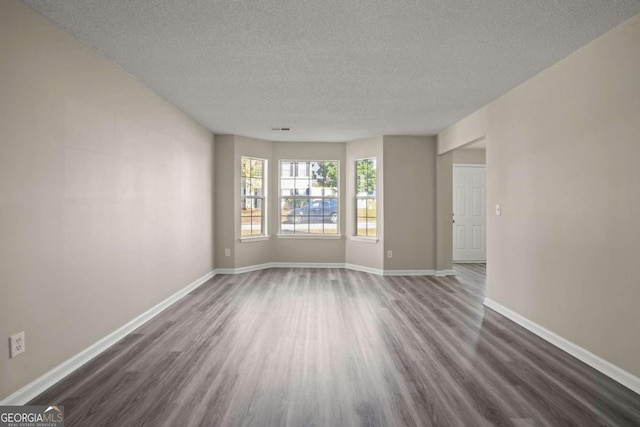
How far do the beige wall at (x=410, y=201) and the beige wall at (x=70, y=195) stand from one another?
12.2 ft

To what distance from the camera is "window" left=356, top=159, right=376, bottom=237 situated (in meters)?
6.84

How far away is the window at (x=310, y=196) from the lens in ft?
23.8

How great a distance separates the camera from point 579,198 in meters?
2.93

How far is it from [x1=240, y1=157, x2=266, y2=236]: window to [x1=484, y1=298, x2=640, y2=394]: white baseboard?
4.43 m

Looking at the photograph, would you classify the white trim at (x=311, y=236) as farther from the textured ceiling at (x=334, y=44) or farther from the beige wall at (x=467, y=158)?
the textured ceiling at (x=334, y=44)

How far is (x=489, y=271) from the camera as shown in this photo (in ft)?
14.6

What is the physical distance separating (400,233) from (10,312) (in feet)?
17.8

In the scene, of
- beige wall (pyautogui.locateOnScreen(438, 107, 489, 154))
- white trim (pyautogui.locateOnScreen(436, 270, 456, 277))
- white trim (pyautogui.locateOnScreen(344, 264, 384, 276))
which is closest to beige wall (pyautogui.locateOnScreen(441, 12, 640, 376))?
beige wall (pyautogui.locateOnScreen(438, 107, 489, 154))

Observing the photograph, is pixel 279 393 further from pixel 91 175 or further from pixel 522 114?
pixel 522 114

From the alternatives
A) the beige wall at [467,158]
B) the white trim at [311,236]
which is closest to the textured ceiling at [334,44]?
the white trim at [311,236]

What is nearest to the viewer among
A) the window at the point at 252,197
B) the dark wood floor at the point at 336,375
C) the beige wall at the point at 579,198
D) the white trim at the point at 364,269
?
the dark wood floor at the point at 336,375

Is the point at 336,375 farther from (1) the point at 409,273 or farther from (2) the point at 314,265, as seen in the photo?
(2) the point at 314,265

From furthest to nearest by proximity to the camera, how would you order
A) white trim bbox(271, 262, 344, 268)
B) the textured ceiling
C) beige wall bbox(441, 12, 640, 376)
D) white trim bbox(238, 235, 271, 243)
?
white trim bbox(271, 262, 344, 268) → white trim bbox(238, 235, 271, 243) → beige wall bbox(441, 12, 640, 376) → the textured ceiling

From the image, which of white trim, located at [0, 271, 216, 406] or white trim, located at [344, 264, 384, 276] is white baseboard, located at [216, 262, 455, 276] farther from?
white trim, located at [0, 271, 216, 406]
